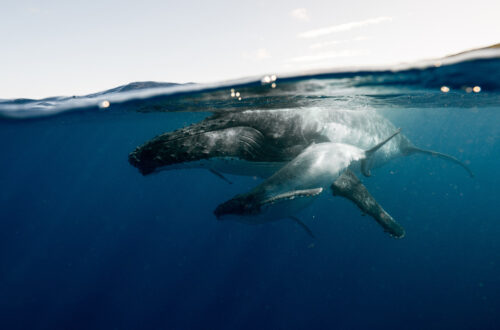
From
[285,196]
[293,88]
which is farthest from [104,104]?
[285,196]

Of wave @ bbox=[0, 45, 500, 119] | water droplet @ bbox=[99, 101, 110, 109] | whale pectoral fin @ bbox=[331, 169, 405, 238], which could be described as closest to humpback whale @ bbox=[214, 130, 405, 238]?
whale pectoral fin @ bbox=[331, 169, 405, 238]

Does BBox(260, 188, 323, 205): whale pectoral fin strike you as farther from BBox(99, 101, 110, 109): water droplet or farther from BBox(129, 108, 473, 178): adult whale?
BBox(99, 101, 110, 109): water droplet

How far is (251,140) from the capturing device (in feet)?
19.9

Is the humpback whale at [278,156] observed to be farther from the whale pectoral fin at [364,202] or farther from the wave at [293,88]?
the wave at [293,88]

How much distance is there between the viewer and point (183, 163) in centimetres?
509

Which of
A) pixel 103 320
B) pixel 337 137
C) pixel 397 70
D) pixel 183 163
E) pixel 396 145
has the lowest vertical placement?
pixel 103 320

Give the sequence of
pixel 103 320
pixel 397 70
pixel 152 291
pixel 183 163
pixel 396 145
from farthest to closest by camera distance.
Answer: pixel 152 291, pixel 103 320, pixel 396 145, pixel 397 70, pixel 183 163

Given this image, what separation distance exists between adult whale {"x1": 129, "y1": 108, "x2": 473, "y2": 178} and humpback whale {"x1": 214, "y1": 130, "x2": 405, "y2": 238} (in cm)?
139

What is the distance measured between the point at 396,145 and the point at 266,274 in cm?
1421

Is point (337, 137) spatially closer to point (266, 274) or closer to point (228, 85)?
point (228, 85)

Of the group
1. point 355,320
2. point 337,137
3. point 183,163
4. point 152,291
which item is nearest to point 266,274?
point 355,320

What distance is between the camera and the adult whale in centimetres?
505

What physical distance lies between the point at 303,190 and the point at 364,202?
2.34 m

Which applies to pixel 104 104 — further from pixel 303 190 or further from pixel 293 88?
pixel 303 190
